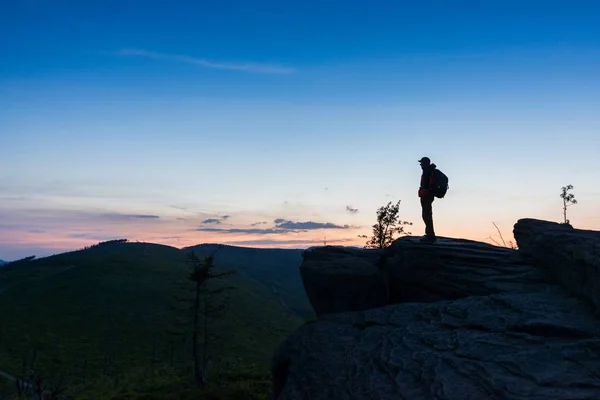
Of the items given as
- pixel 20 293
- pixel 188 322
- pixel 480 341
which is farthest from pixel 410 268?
pixel 20 293

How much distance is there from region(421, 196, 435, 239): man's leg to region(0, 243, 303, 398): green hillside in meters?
54.3

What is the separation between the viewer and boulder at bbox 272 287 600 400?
1239 cm

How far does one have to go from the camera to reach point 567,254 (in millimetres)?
18844

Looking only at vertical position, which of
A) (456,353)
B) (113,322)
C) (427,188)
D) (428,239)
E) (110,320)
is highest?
(427,188)

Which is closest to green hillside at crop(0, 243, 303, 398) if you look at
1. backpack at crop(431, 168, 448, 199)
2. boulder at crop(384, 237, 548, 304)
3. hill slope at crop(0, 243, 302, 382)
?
hill slope at crop(0, 243, 302, 382)

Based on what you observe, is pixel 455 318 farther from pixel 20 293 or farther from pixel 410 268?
pixel 20 293

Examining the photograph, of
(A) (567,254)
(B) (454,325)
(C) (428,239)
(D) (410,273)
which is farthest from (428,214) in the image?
(B) (454,325)

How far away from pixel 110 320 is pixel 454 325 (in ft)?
413

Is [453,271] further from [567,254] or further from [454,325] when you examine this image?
[454,325]

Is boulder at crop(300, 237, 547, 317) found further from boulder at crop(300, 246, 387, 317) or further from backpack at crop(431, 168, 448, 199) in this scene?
backpack at crop(431, 168, 448, 199)

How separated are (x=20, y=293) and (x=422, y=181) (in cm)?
14817

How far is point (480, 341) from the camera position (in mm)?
15391

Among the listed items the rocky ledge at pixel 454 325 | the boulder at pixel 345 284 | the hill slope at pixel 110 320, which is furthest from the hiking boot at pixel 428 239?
the hill slope at pixel 110 320

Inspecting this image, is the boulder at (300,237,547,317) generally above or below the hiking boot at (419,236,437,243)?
below
